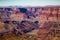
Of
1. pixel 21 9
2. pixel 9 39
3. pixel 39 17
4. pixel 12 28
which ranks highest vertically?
pixel 21 9

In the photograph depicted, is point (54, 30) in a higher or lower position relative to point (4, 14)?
lower

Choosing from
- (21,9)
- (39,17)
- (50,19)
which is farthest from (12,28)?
(50,19)

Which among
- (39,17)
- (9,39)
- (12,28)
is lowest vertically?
(9,39)

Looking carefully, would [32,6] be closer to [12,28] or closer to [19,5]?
[19,5]

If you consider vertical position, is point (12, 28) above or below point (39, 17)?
below

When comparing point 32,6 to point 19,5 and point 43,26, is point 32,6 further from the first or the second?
point 43,26

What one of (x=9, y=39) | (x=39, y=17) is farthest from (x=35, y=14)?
(x=9, y=39)

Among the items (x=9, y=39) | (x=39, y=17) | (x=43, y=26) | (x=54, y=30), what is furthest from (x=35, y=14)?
(x=9, y=39)

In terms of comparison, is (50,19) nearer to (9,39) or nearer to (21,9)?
(21,9)
